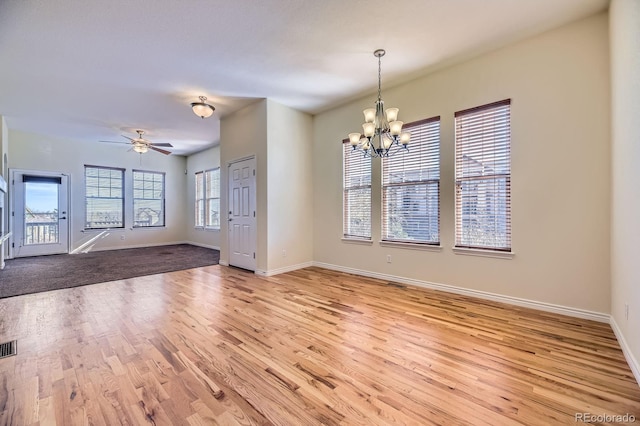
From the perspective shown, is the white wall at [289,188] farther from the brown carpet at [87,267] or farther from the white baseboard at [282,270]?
the brown carpet at [87,267]

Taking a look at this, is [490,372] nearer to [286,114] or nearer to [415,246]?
[415,246]

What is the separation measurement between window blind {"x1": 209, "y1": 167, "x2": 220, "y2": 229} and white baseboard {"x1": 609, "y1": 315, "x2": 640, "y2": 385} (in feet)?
26.8

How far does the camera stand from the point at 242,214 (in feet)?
17.8

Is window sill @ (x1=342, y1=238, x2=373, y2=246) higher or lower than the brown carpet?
higher

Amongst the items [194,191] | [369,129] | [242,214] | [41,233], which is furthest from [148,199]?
[369,129]

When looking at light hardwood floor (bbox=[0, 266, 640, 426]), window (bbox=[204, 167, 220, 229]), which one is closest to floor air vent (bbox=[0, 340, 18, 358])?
light hardwood floor (bbox=[0, 266, 640, 426])

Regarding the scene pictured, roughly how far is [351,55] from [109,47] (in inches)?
114

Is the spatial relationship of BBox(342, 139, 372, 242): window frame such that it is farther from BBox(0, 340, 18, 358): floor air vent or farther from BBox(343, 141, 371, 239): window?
BBox(0, 340, 18, 358): floor air vent

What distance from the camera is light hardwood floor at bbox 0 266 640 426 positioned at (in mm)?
1608

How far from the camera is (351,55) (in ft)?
11.4

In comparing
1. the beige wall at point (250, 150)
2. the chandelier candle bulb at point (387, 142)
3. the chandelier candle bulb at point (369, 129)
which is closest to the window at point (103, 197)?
the beige wall at point (250, 150)

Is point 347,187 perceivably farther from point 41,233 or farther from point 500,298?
point 41,233

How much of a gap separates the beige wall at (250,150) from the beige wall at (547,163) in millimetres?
2780

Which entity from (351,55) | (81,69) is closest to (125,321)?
(81,69)
